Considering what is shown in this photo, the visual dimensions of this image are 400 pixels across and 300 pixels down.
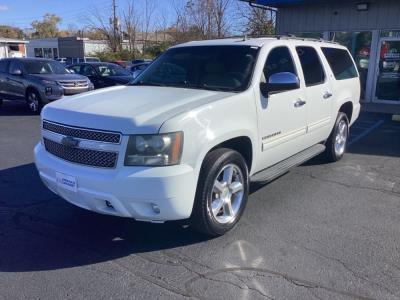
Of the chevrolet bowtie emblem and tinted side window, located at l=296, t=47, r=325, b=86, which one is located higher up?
tinted side window, located at l=296, t=47, r=325, b=86


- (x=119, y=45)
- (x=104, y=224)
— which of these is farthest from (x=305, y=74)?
(x=119, y=45)

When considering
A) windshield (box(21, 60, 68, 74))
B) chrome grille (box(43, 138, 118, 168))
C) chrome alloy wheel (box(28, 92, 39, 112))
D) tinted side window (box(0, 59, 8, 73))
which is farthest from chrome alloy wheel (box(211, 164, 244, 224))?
tinted side window (box(0, 59, 8, 73))

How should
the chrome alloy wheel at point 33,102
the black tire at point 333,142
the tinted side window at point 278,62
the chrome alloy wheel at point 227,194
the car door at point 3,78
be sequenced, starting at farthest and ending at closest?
1. the car door at point 3,78
2. the chrome alloy wheel at point 33,102
3. the black tire at point 333,142
4. the tinted side window at point 278,62
5. the chrome alloy wheel at point 227,194

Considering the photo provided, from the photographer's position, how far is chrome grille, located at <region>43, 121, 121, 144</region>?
138 inches

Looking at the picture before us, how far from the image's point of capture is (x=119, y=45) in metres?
46.4

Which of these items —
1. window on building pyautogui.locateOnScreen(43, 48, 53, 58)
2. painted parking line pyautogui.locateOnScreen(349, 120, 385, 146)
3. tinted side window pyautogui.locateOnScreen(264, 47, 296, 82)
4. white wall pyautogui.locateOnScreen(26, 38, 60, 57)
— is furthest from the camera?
window on building pyautogui.locateOnScreen(43, 48, 53, 58)

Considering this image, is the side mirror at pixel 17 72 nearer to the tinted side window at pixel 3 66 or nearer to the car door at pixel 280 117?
the tinted side window at pixel 3 66

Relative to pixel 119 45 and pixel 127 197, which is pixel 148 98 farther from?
pixel 119 45

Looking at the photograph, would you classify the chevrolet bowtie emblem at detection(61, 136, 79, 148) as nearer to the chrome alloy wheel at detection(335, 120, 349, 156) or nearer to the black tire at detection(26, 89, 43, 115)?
the chrome alloy wheel at detection(335, 120, 349, 156)

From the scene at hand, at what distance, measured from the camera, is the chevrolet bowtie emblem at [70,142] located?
3719 millimetres

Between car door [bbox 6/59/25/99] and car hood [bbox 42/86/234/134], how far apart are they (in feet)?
32.7

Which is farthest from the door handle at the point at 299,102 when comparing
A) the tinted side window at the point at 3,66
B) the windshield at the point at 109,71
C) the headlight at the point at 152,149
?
the windshield at the point at 109,71

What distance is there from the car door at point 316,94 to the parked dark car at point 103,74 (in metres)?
10.8

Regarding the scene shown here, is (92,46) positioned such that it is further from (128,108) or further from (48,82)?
(128,108)
